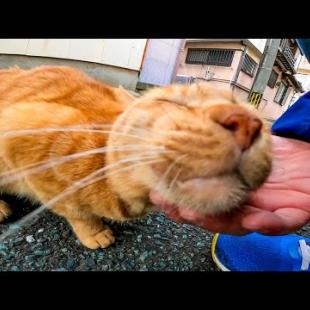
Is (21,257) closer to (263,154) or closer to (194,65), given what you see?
(263,154)

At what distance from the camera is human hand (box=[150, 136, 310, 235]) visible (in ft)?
3.59

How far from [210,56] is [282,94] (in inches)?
372

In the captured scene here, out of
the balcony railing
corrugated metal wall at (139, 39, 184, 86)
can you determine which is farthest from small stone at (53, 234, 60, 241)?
the balcony railing

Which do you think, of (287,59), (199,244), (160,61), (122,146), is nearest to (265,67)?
(160,61)

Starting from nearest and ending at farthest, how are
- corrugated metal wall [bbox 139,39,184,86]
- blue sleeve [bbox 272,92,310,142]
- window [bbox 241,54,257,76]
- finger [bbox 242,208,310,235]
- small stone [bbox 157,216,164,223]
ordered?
finger [bbox 242,208,310,235] < blue sleeve [bbox 272,92,310,142] < small stone [bbox 157,216,164,223] < corrugated metal wall [bbox 139,39,184,86] < window [bbox 241,54,257,76]

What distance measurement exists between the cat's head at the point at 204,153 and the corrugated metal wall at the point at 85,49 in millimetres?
5171

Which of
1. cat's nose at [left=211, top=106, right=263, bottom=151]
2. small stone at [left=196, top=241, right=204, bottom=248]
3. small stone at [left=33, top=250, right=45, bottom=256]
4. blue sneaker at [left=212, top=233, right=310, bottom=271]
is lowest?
small stone at [left=33, top=250, right=45, bottom=256]

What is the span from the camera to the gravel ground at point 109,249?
5.17 ft

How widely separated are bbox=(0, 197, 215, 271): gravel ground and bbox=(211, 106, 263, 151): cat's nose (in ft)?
3.40

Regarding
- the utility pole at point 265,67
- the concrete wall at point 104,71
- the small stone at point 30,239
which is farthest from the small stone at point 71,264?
the concrete wall at point 104,71

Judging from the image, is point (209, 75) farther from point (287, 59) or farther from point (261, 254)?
point (261, 254)

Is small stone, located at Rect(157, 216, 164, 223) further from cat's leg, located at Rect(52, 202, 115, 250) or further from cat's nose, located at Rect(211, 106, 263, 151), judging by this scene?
cat's nose, located at Rect(211, 106, 263, 151)

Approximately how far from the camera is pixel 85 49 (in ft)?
19.8
